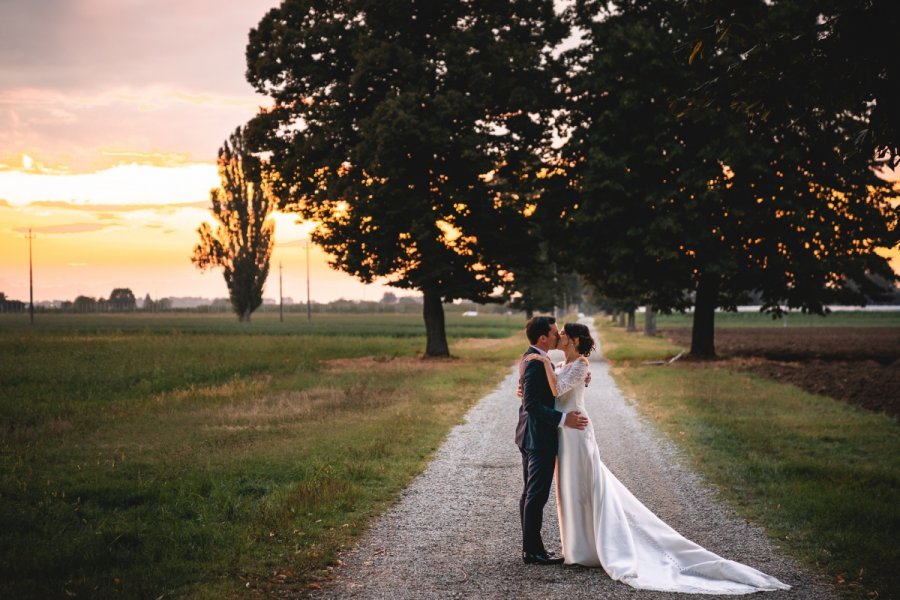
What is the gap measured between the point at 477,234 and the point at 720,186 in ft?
30.5

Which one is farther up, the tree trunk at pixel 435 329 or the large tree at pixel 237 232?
the large tree at pixel 237 232

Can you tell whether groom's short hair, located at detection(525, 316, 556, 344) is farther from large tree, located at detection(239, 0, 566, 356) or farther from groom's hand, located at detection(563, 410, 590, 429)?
large tree, located at detection(239, 0, 566, 356)

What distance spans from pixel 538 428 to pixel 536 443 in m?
0.14

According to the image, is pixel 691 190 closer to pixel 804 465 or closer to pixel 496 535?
pixel 804 465

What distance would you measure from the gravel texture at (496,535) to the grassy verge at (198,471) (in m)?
0.41

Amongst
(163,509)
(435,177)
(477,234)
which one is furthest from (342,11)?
(163,509)

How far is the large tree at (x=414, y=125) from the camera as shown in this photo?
28391 millimetres

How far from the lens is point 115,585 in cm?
626

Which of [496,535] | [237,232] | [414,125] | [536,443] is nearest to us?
[536,443]

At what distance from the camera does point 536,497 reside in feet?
22.8

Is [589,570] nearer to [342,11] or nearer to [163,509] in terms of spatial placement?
[163,509]

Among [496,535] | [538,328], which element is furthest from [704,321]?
[538,328]

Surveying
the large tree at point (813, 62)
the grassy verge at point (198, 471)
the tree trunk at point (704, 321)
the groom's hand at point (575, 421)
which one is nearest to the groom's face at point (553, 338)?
the groom's hand at point (575, 421)

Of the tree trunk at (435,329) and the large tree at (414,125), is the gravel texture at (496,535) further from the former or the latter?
the tree trunk at (435,329)
